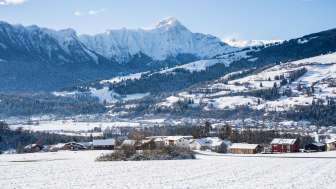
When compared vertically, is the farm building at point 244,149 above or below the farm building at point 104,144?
below

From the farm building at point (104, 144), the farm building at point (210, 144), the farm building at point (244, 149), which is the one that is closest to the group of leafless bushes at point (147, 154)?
the farm building at point (244, 149)

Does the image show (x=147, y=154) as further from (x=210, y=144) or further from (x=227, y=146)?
(x=210, y=144)

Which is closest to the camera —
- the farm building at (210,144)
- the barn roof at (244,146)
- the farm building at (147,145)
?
the farm building at (147,145)

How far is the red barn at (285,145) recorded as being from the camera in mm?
157625

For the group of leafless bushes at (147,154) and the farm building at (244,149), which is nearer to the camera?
the group of leafless bushes at (147,154)

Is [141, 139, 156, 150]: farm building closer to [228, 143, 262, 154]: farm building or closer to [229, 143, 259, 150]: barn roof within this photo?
[228, 143, 262, 154]: farm building

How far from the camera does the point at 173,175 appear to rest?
195 ft

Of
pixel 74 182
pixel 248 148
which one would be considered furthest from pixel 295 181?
pixel 248 148

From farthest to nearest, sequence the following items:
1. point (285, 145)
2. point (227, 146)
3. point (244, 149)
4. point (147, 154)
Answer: point (227, 146), point (285, 145), point (244, 149), point (147, 154)

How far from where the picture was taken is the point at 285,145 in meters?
159

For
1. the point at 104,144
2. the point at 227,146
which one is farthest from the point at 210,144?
the point at 104,144

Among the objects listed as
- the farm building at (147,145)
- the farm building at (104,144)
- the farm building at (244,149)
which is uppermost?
the farm building at (147,145)

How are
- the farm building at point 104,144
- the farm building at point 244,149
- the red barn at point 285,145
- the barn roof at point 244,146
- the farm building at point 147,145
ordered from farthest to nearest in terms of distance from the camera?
the farm building at point 104,144 → the red barn at point 285,145 → the barn roof at point 244,146 → the farm building at point 244,149 → the farm building at point 147,145

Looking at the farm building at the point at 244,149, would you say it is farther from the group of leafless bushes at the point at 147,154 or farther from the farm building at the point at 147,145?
the group of leafless bushes at the point at 147,154
